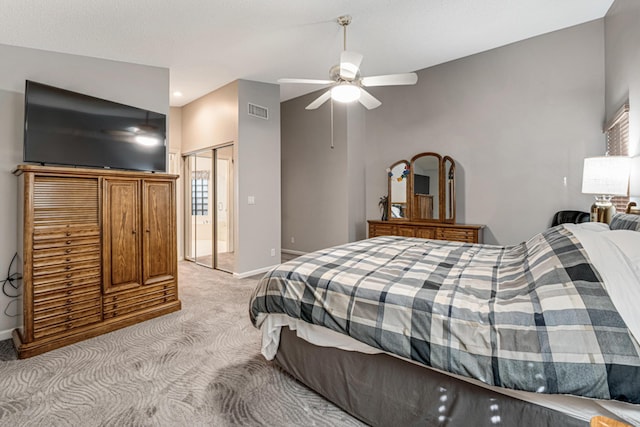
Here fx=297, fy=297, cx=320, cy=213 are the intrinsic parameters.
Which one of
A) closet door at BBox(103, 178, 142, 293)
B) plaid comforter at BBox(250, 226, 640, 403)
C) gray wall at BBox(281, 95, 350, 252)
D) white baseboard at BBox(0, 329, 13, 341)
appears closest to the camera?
plaid comforter at BBox(250, 226, 640, 403)

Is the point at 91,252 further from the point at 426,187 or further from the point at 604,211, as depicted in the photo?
the point at 604,211

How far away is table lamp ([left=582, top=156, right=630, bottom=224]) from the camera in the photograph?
7.20 ft

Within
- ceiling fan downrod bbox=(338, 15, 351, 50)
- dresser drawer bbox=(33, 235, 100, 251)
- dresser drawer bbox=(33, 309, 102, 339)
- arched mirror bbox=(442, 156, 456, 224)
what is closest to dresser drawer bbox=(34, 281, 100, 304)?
dresser drawer bbox=(33, 309, 102, 339)

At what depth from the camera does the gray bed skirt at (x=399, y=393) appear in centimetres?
117

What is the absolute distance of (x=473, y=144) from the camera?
4.08 m

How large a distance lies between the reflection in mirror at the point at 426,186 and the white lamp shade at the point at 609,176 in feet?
6.56

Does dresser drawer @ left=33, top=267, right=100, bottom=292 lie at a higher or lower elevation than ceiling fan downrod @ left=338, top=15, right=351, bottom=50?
lower

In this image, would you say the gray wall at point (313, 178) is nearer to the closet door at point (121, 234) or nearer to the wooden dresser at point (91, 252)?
the wooden dresser at point (91, 252)

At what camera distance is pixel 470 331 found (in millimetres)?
1129

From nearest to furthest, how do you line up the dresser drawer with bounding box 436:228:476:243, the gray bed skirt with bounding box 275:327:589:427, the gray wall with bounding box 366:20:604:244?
the gray bed skirt with bounding box 275:327:589:427 → the gray wall with bounding box 366:20:604:244 → the dresser drawer with bounding box 436:228:476:243

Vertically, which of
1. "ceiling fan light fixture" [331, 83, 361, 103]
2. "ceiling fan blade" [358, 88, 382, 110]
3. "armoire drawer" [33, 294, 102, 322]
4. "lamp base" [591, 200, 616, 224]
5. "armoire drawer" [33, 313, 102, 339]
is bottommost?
"armoire drawer" [33, 313, 102, 339]

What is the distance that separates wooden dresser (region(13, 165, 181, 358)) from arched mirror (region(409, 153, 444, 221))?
130 inches

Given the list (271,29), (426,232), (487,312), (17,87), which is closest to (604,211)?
(426,232)

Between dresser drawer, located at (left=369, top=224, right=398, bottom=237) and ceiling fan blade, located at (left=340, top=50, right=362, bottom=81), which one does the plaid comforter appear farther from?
dresser drawer, located at (left=369, top=224, right=398, bottom=237)
